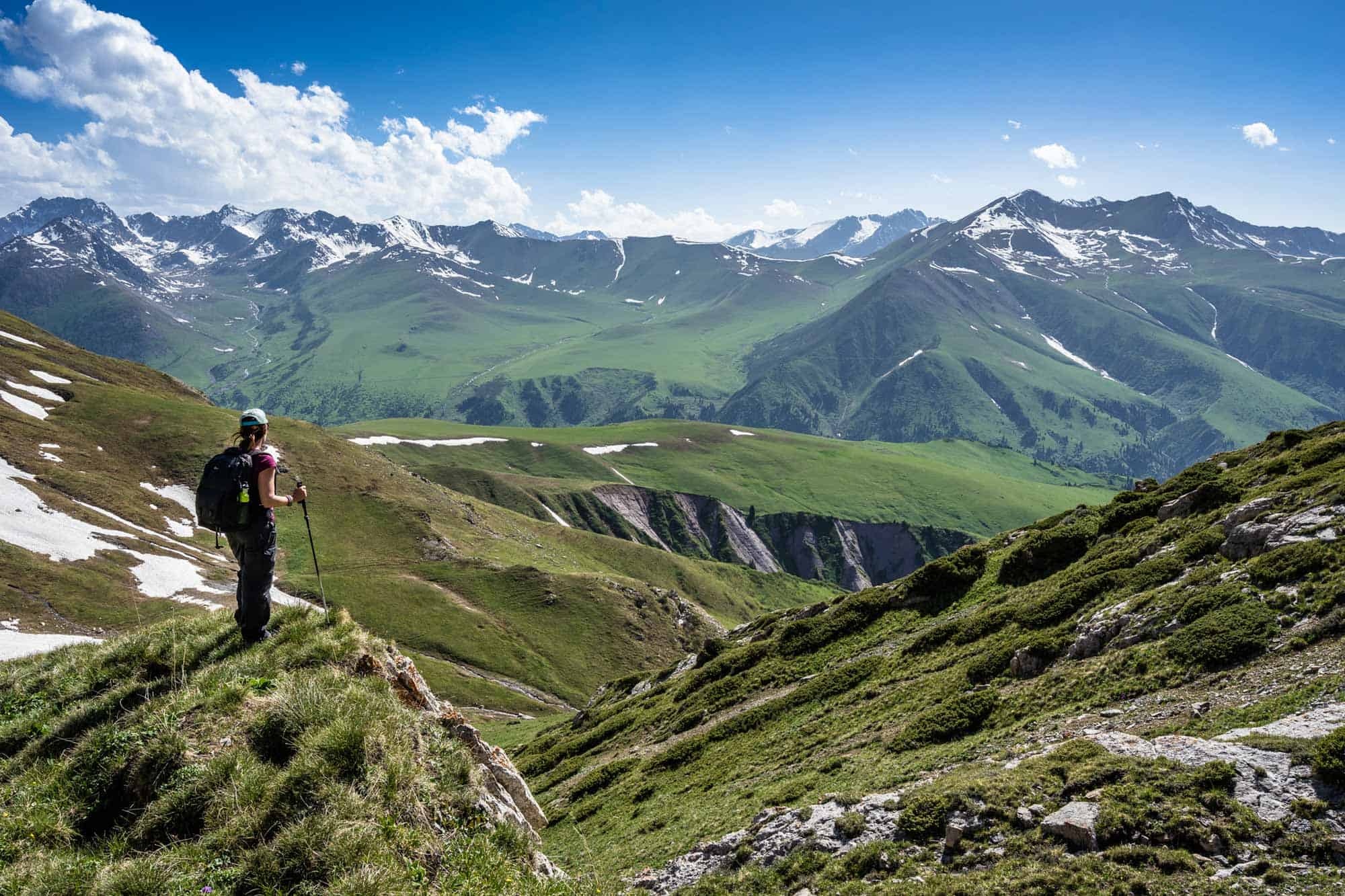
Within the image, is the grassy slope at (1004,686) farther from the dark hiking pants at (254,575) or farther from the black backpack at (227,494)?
the black backpack at (227,494)

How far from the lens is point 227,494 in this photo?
13125 mm

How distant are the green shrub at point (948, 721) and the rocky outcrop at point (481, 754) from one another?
1297 cm

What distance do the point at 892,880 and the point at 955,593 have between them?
86.7 feet

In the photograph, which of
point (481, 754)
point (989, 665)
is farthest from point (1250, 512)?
point (481, 754)

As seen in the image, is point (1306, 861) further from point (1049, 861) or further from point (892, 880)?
point (892, 880)

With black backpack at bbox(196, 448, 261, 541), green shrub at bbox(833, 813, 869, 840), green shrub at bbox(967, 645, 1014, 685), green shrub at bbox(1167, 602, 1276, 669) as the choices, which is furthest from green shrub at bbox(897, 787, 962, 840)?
black backpack at bbox(196, 448, 261, 541)

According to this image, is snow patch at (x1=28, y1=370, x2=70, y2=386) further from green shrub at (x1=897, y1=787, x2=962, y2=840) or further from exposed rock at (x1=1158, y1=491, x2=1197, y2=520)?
exposed rock at (x1=1158, y1=491, x2=1197, y2=520)

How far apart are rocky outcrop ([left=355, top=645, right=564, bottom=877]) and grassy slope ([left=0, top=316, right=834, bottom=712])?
78.9 metres

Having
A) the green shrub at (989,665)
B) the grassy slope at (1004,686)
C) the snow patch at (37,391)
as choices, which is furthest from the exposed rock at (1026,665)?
the snow patch at (37,391)

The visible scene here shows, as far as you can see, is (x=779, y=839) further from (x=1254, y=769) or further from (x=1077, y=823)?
(x=1254, y=769)

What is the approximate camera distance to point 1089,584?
91.0 ft

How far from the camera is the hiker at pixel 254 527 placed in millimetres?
13461

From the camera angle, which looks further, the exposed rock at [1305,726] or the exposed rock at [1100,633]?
the exposed rock at [1100,633]

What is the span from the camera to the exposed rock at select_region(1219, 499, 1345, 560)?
22.1m
